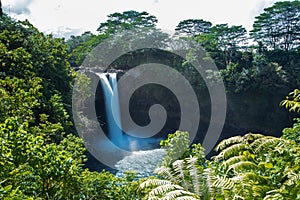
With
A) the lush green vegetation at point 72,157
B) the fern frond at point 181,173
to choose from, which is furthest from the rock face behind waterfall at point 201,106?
the fern frond at point 181,173

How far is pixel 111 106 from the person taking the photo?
64.3ft

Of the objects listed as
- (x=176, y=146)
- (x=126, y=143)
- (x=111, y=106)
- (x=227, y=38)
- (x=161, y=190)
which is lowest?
(x=126, y=143)

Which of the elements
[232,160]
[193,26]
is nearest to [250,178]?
[232,160]

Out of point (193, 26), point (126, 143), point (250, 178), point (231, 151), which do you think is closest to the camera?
point (250, 178)

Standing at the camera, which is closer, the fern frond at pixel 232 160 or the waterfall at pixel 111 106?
the fern frond at pixel 232 160

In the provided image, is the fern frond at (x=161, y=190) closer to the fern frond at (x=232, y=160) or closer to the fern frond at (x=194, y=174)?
the fern frond at (x=194, y=174)

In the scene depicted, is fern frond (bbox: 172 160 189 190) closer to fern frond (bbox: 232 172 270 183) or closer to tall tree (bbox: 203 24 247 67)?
fern frond (bbox: 232 172 270 183)

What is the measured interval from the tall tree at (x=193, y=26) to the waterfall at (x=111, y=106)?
12.5m

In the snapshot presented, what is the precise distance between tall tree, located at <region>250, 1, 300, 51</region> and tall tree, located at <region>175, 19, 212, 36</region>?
728 cm

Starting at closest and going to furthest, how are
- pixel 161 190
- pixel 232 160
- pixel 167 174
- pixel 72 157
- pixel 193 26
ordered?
pixel 161 190
pixel 232 160
pixel 167 174
pixel 72 157
pixel 193 26

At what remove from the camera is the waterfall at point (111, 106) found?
62.3ft

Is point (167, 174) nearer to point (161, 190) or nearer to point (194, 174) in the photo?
point (194, 174)

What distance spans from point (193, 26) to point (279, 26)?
9.75 meters

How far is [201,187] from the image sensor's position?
13.5 ft
